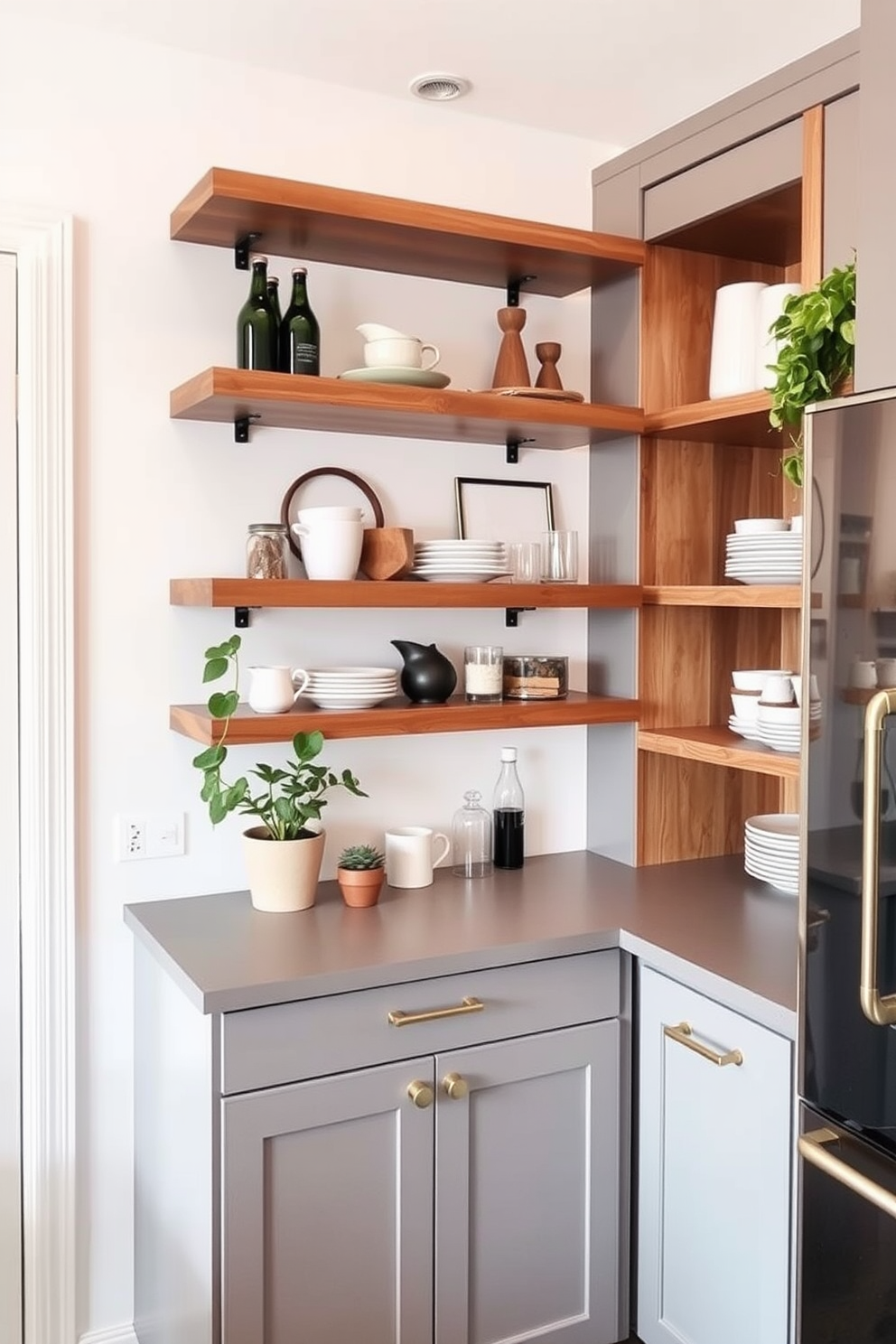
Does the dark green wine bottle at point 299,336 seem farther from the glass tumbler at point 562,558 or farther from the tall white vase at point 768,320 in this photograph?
the tall white vase at point 768,320

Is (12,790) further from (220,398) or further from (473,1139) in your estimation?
(473,1139)

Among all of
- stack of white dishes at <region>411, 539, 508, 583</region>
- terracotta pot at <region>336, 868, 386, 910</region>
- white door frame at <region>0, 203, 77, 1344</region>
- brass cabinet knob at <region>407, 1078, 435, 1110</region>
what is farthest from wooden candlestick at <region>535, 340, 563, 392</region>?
brass cabinet knob at <region>407, 1078, 435, 1110</region>

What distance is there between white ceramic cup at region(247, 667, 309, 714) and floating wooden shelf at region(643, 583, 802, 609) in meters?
0.81

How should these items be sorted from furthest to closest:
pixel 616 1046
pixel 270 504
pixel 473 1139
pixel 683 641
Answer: pixel 683 641
pixel 270 504
pixel 616 1046
pixel 473 1139

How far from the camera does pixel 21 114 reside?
206 cm

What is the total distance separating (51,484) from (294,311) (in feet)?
1.77

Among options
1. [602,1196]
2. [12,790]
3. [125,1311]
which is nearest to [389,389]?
[12,790]

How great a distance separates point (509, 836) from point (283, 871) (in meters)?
0.57

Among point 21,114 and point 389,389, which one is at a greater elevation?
point 21,114

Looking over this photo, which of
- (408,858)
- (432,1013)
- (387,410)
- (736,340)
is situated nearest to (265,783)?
(408,858)

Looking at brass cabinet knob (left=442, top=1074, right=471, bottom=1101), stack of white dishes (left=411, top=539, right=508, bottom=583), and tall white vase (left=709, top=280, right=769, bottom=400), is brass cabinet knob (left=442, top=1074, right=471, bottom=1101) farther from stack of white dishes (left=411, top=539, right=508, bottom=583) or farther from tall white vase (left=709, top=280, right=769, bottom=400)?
tall white vase (left=709, top=280, right=769, bottom=400)

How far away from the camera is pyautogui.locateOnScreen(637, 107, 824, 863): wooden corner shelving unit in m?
2.49

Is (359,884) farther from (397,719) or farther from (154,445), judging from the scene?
(154,445)

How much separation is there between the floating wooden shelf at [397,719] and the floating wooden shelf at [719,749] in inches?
3.2
